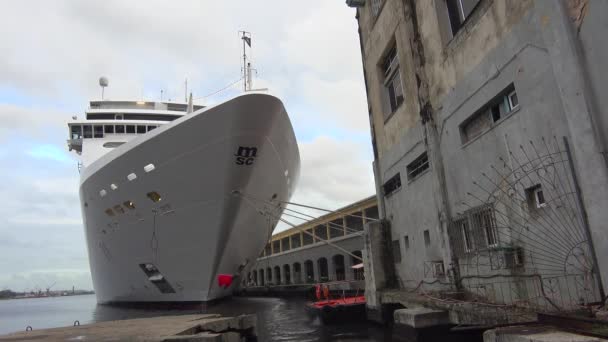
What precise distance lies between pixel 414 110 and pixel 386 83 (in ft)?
9.74

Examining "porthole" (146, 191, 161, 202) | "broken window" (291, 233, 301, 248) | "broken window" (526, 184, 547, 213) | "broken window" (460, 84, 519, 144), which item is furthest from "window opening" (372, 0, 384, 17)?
"broken window" (291, 233, 301, 248)

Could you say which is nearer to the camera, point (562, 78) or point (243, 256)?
point (562, 78)

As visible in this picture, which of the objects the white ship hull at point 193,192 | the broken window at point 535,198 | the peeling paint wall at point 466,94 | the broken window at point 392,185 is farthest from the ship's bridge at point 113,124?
the broken window at point 535,198

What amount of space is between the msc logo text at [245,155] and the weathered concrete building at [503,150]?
14.7ft

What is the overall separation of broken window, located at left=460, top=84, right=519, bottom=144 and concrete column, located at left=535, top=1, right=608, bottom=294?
1.24 metres

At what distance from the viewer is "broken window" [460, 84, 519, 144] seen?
6566mm

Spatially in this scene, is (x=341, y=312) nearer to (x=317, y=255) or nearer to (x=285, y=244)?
(x=317, y=255)

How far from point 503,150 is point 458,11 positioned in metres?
3.33

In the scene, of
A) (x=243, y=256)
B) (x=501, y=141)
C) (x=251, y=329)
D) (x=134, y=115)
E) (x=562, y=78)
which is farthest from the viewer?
(x=134, y=115)

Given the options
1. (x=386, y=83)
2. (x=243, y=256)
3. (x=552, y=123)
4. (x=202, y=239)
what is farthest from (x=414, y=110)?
(x=243, y=256)

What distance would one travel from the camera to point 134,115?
816 inches

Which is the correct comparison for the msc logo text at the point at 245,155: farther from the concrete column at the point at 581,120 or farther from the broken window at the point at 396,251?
the concrete column at the point at 581,120

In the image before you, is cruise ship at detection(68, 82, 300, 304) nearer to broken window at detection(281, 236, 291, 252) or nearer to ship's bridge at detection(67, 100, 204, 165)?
ship's bridge at detection(67, 100, 204, 165)

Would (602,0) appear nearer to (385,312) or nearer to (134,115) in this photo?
(385,312)
